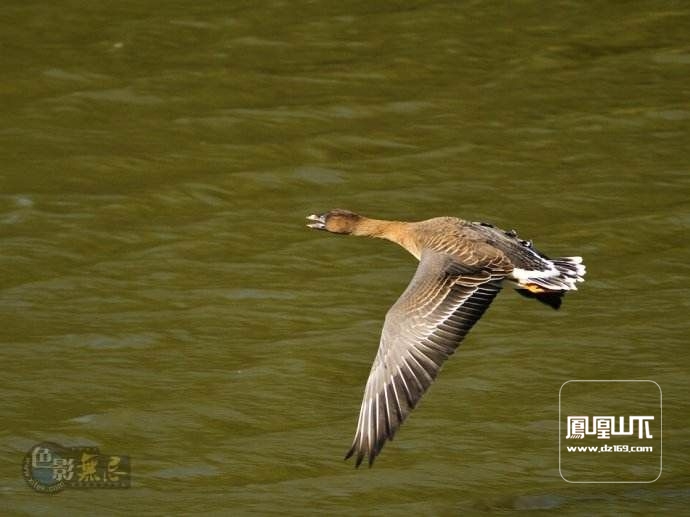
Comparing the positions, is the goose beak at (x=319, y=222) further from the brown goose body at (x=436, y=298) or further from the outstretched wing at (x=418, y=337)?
the outstretched wing at (x=418, y=337)

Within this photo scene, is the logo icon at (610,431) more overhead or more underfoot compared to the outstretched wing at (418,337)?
more underfoot

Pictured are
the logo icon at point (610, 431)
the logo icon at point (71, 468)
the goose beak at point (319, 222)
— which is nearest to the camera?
the logo icon at point (71, 468)

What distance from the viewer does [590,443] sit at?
24.0 ft

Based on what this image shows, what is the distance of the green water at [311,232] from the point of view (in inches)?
281

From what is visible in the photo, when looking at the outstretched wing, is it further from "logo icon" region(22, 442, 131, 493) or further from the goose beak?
the goose beak

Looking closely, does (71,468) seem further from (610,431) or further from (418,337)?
(610,431)

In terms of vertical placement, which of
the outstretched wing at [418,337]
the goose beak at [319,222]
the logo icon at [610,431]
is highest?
the outstretched wing at [418,337]

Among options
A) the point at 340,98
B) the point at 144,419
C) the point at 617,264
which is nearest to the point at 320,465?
the point at 144,419

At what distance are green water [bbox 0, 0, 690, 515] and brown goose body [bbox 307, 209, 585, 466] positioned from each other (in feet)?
2.06

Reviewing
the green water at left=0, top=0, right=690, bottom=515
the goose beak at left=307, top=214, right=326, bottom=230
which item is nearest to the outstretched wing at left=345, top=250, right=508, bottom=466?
the green water at left=0, top=0, right=690, bottom=515

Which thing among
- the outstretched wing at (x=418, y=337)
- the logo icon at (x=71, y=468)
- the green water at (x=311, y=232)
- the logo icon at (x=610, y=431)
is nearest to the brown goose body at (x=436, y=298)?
the outstretched wing at (x=418, y=337)

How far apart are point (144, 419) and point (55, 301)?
1443 mm

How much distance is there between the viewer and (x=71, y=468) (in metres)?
7.06

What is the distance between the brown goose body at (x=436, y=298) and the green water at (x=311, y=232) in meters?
0.63
